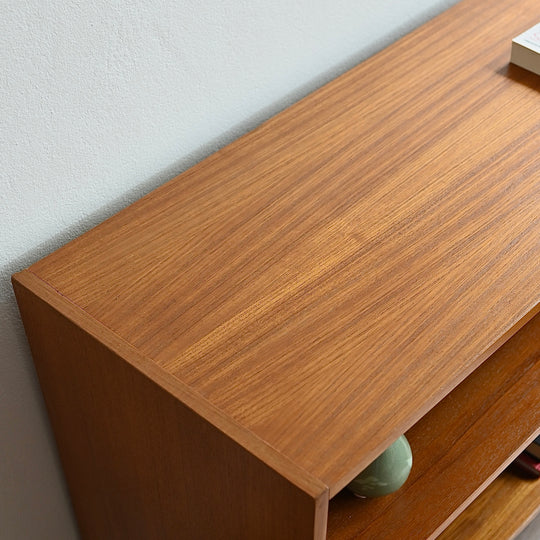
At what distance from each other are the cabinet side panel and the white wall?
0.06m

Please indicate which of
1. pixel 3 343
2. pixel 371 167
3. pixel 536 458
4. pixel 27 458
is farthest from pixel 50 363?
pixel 536 458

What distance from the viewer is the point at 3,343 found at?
928 millimetres

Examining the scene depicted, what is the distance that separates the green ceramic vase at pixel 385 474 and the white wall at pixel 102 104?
15.2 inches

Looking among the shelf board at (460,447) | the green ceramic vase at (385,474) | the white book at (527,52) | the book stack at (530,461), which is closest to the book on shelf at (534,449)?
the book stack at (530,461)

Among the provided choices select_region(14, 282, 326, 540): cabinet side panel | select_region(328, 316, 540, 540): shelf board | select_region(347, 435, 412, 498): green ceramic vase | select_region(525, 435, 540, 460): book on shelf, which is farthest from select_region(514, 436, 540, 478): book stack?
select_region(14, 282, 326, 540): cabinet side panel

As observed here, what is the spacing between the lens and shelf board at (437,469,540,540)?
104cm

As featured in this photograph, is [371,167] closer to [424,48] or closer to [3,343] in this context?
[424,48]

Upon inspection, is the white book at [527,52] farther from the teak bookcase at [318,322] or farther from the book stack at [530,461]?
the book stack at [530,461]

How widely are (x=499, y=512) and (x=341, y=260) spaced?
0.42 meters

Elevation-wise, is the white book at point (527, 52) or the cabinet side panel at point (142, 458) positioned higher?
the white book at point (527, 52)

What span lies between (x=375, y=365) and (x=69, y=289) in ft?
1.01

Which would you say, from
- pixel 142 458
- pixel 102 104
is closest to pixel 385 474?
pixel 142 458

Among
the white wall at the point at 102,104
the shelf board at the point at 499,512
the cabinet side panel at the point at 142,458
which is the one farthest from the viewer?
the shelf board at the point at 499,512

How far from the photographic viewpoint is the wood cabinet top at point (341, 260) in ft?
2.44
